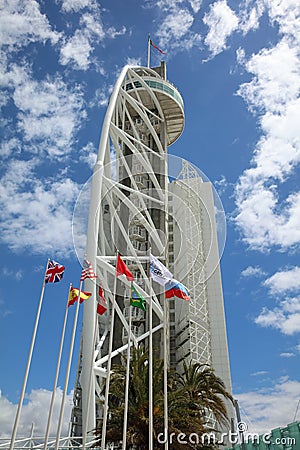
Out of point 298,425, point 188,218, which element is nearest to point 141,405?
point 298,425

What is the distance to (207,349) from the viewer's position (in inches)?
1758

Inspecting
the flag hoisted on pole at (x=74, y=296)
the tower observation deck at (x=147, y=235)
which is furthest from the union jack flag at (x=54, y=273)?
the tower observation deck at (x=147, y=235)

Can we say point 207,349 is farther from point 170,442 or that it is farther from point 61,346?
point 61,346

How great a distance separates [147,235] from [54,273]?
29.8 m

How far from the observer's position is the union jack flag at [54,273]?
1959 cm

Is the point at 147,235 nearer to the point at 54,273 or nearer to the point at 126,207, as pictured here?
the point at 126,207

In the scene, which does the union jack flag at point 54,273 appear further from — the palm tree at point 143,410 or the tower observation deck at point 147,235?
the tower observation deck at point 147,235

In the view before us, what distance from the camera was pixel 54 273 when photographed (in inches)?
773

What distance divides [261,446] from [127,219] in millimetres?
30085
